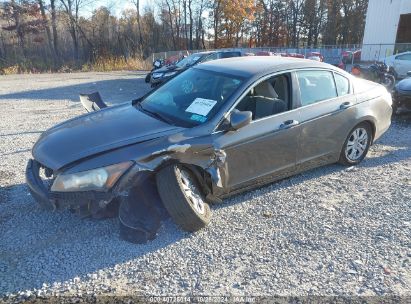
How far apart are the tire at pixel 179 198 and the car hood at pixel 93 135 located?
0.40m

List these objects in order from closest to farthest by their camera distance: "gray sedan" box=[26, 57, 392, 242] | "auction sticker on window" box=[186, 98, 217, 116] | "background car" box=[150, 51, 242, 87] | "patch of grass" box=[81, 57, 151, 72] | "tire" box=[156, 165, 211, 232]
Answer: "gray sedan" box=[26, 57, 392, 242], "tire" box=[156, 165, 211, 232], "auction sticker on window" box=[186, 98, 217, 116], "background car" box=[150, 51, 242, 87], "patch of grass" box=[81, 57, 151, 72]

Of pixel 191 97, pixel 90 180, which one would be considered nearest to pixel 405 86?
pixel 191 97

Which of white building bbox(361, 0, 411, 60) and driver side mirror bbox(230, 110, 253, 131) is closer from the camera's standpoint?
driver side mirror bbox(230, 110, 253, 131)

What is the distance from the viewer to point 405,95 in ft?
26.5

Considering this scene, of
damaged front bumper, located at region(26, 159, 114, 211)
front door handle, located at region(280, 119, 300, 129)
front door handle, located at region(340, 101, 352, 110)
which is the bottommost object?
damaged front bumper, located at region(26, 159, 114, 211)

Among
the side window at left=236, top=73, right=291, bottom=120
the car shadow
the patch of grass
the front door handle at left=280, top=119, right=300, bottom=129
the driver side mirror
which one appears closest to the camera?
the driver side mirror

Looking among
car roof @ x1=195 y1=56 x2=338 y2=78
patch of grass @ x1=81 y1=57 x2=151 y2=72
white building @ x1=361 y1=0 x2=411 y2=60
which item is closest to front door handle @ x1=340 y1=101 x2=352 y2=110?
car roof @ x1=195 y1=56 x2=338 y2=78

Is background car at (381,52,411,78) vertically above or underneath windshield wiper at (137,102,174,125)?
underneath

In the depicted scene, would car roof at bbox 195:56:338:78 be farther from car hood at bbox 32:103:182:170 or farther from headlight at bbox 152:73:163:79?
headlight at bbox 152:73:163:79

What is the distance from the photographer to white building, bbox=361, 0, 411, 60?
2294 centimetres

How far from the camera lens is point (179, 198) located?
3289 millimetres

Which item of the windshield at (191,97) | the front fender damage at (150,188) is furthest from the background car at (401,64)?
the front fender damage at (150,188)

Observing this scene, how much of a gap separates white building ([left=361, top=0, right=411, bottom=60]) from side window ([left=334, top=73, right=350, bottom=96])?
19.9 meters

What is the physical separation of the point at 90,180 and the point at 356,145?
3.93 metres
